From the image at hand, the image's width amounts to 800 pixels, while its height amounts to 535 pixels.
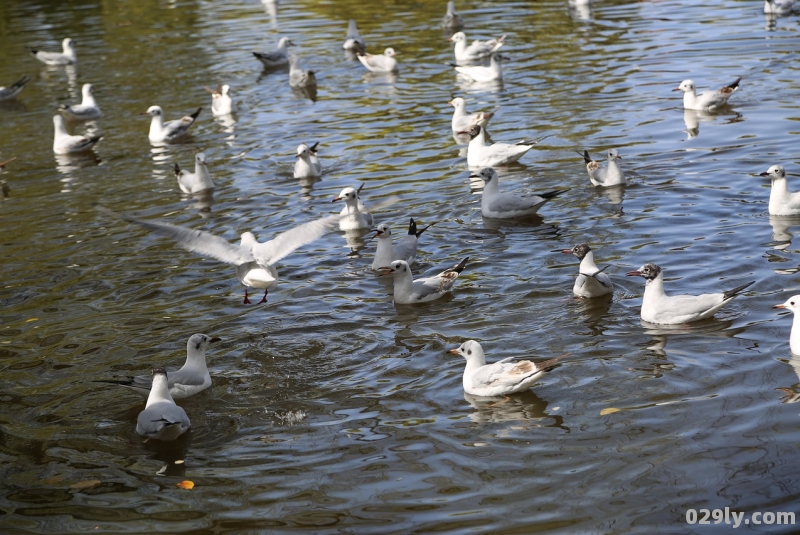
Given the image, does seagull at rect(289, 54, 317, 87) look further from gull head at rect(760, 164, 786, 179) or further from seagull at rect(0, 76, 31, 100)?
gull head at rect(760, 164, 786, 179)

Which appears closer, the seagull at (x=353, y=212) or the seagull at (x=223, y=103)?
the seagull at (x=353, y=212)

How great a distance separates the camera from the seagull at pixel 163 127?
2091cm

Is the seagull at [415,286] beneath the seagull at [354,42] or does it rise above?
Result: beneath

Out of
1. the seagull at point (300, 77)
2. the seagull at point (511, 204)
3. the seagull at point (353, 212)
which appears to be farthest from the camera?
the seagull at point (300, 77)

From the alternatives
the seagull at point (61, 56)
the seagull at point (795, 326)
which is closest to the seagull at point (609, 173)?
the seagull at point (795, 326)

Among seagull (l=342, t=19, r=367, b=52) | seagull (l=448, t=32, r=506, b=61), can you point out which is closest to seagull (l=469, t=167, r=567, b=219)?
seagull (l=448, t=32, r=506, b=61)

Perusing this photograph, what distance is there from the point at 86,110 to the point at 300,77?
17.3 feet

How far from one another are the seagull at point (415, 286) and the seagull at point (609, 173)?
4200 millimetres

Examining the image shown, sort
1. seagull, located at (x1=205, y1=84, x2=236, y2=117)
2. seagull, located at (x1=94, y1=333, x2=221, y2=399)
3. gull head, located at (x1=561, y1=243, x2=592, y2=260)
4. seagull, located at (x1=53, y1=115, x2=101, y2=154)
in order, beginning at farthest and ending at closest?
seagull, located at (x1=205, y1=84, x2=236, y2=117) < seagull, located at (x1=53, y1=115, x2=101, y2=154) < gull head, located at (x1=561, y1=243, x2=592, y2=260) < seagull, located at (x1=94, y1=333, x2=221, y2=399)

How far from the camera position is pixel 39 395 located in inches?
398

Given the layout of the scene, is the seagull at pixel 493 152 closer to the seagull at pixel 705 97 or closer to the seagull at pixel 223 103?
the seagull at pixel 705 97

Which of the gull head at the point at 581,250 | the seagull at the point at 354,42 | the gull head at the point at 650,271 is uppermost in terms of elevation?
the seagull at the point at 354,42

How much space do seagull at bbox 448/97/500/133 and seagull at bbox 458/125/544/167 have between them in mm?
1784

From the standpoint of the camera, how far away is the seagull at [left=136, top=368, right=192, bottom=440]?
8781 millimetres
